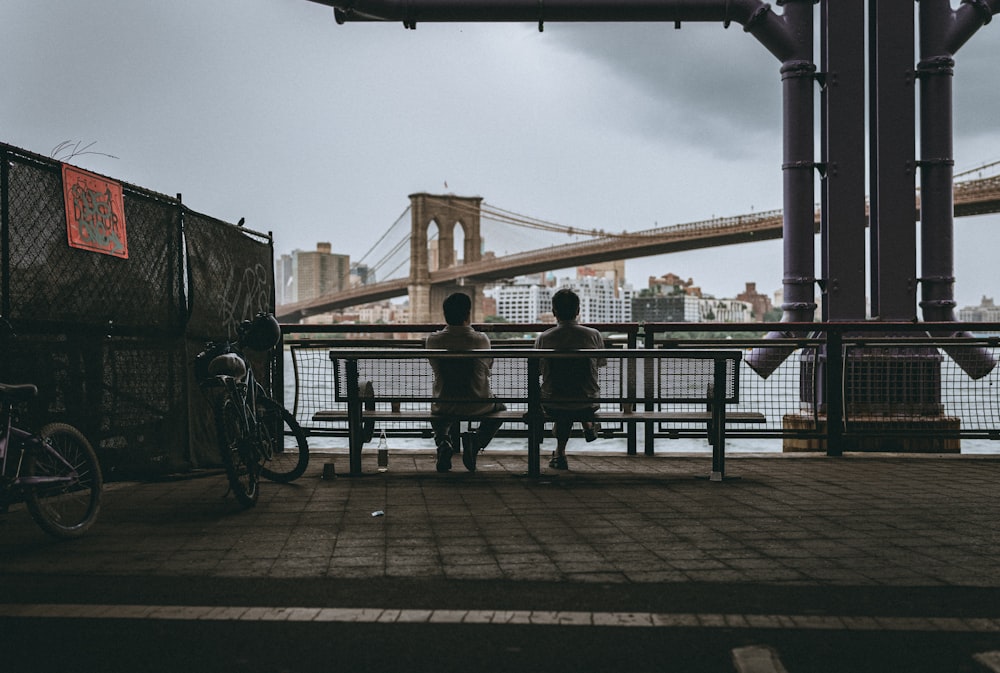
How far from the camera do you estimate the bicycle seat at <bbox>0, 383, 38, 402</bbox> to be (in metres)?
3.64

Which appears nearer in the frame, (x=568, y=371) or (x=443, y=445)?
(x=568, y=371)

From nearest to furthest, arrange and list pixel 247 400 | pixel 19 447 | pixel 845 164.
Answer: pixel 19 447
pixel 247 400
pixel 845 164

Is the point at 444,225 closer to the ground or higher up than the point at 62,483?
higher up

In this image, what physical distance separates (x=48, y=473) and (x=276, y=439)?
1.96 m

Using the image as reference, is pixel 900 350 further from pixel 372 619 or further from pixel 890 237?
pixel 372 619

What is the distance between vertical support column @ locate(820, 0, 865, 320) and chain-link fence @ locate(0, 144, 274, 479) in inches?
203

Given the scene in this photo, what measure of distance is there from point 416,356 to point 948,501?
2.94m

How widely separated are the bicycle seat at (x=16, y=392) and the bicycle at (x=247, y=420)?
0.93 m

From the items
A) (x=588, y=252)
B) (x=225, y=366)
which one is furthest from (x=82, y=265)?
(x=588, y=252)

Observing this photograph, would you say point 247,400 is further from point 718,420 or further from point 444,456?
point 718,420

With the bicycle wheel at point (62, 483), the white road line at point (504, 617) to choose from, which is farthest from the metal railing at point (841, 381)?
the white road line at point (504, 617)

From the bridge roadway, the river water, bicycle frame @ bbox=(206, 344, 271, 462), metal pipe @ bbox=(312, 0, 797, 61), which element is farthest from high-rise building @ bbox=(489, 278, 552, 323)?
bicycle frame @ bbox=(206, 344, 271, 462)

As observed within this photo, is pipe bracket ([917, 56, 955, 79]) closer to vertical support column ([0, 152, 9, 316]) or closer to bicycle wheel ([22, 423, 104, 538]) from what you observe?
vertical support column ([0, 152, 9, 316])

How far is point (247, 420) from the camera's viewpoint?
4.80 metres
